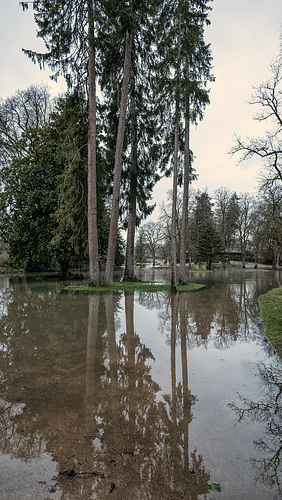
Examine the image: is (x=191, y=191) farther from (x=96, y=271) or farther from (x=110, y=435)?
(x=110, y=435)

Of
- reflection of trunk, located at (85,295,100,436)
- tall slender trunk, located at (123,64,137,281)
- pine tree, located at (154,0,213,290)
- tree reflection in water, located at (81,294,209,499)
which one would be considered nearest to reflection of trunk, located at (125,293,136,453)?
tree reflection in water, located at (81,294,209,499)

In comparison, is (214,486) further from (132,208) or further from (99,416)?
(132,208)

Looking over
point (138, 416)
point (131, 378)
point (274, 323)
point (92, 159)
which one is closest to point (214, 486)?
point (138, 416)

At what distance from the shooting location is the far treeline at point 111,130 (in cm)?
1378

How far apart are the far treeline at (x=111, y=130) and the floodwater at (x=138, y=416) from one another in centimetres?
885

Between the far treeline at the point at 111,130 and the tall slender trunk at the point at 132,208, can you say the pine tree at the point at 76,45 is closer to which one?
the far treeline at the point at 111,130

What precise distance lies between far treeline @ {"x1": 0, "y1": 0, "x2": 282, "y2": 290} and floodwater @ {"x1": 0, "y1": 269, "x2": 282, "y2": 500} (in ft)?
29.0

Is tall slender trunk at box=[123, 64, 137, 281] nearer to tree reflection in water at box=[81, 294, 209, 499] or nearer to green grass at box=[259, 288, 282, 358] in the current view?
green grass at box=[259, 288, 282, 358]

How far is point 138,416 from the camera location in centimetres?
296

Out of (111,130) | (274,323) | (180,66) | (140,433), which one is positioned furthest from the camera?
(111,130)

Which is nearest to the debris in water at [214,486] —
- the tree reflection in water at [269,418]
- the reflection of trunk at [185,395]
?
the reflection of trunk at [185,395]

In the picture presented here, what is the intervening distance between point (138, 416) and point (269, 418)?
55.4 inches

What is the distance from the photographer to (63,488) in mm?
1993

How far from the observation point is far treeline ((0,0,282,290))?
13.8 m
